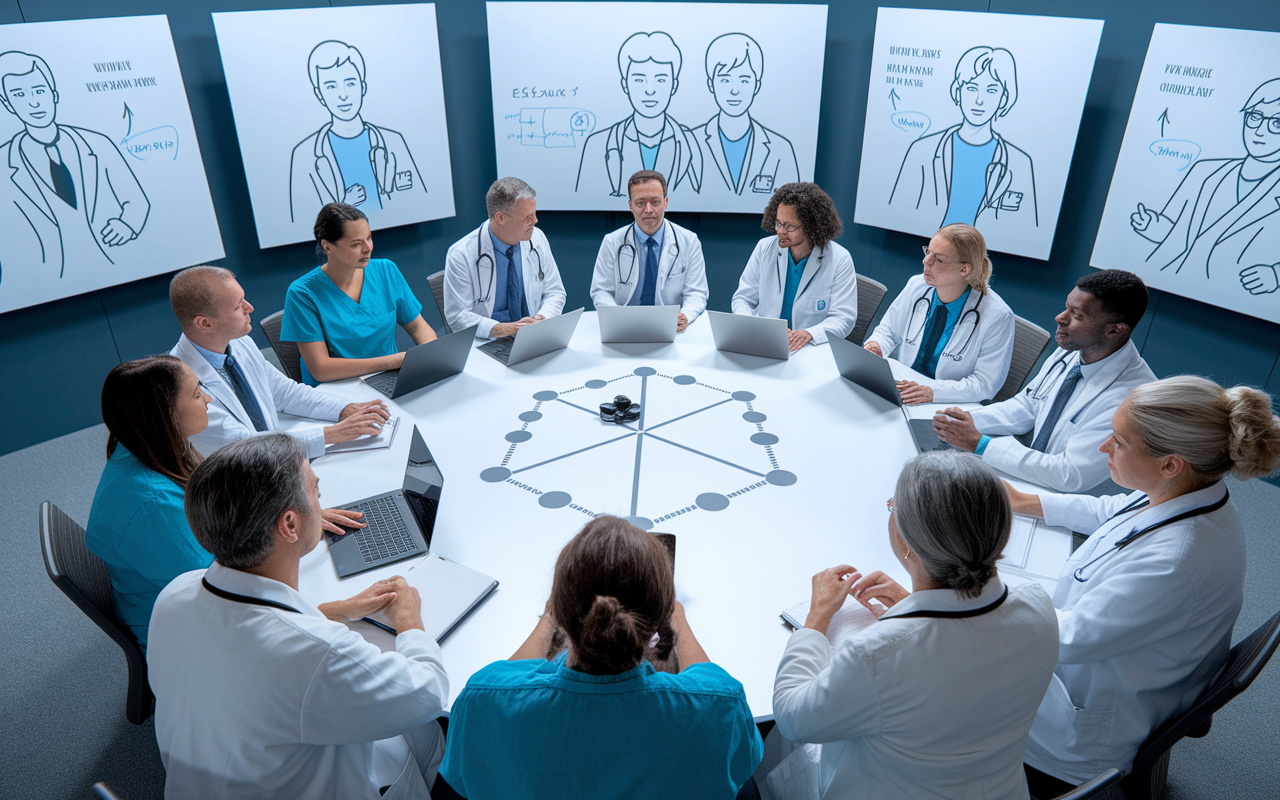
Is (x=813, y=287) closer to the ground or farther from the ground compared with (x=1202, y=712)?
farther from the ground

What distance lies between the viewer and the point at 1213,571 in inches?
59.1

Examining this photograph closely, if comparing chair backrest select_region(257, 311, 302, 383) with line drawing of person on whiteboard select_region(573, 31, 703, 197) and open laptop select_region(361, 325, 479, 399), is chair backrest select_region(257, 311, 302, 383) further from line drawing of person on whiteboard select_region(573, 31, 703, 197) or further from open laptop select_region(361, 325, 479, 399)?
→ line drawing of person on whiteboard select_region(573, 31, 703, 197)

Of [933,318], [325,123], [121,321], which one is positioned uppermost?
[325,123]

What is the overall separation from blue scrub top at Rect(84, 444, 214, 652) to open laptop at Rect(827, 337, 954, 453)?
84.4 inches

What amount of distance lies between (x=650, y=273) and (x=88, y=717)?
9.90 feet

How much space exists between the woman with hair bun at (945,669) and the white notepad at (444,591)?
776 millimetres

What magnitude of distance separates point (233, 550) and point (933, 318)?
2.81 meters

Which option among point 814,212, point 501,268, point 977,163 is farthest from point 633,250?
point 977,163

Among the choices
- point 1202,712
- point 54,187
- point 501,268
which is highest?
point 54,187

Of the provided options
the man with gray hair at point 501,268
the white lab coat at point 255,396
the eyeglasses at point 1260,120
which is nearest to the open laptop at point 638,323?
the man with gray hair at point 501,268

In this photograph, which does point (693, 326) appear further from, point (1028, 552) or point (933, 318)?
point (1028, 552)

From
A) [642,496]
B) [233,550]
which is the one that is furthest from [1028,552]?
[233,550]

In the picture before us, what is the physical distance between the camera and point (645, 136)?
4953mm

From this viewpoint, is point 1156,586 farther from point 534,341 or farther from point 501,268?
point 501,268
